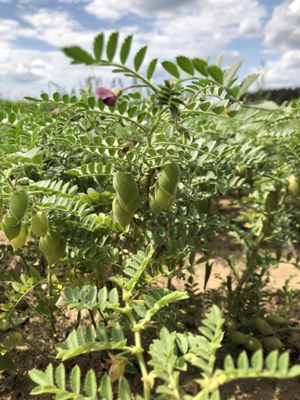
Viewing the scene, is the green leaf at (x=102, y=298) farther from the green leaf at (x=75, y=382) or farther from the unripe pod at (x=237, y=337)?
the unripe pod at (x=237, y=337)

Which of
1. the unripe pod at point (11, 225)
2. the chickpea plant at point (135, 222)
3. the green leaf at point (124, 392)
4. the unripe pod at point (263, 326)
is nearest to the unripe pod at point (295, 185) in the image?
the chickpea plant at point (135, 222)

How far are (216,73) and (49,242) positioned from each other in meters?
0.66

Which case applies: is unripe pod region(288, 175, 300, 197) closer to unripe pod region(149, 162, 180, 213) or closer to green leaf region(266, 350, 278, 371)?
unripe pod region(149, 162, 180, 213)

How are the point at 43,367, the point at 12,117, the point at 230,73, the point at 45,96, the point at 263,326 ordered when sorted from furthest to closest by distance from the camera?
the point at 263,326, the point at 43,367, the point at 12,117, the point at 45,96, the point at 230,73

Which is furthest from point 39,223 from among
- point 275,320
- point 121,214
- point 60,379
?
point 275,320

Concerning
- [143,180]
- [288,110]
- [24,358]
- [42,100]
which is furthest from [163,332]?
[288,110]

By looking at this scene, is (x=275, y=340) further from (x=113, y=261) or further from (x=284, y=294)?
(x=113, y=261)

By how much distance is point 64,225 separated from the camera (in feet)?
4.39

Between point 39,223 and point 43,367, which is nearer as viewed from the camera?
point 39,223

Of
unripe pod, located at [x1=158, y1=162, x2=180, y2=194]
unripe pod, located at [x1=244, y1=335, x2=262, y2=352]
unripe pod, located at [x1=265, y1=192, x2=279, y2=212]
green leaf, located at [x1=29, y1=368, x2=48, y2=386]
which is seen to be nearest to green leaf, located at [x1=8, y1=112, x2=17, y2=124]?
unripe pod, located at [x1=158, y1=162, x2=180, y2=194]

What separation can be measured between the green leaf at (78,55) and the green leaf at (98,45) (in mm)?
16

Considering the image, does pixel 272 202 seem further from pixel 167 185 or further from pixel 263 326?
pixel 167 185

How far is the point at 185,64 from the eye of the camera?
2.80ft

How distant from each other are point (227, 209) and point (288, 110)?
135 centimetres
